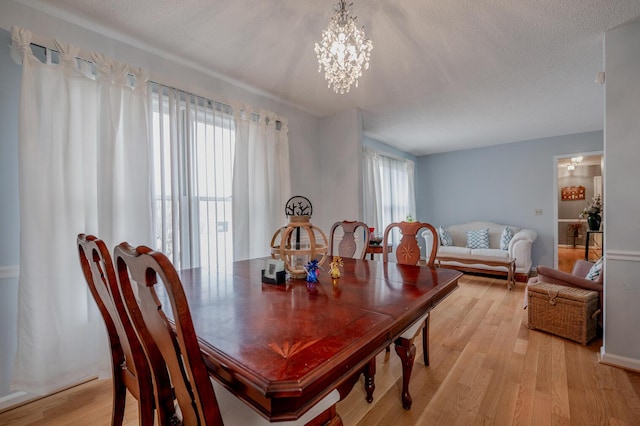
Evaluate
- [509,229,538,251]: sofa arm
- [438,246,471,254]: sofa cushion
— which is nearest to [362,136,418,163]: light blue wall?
[438,246,471,254]: sofa cushion

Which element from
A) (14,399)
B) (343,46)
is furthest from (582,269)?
(14,399)

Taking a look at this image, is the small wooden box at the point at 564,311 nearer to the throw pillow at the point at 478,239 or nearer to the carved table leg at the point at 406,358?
the carved table leg at the point at 406,358

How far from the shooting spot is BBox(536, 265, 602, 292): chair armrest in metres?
2.54

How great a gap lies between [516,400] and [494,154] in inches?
193

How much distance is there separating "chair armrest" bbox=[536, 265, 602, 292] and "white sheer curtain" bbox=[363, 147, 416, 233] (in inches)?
91.7

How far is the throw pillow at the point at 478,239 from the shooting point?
5.00 m

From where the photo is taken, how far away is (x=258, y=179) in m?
2.90

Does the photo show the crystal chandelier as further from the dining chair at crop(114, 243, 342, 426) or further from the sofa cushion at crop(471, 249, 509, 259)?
the sofa cushion at crop(471, 249, 509, 259)

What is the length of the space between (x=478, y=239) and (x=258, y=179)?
4.18m

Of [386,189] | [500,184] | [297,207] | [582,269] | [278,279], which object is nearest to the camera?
[278,279]

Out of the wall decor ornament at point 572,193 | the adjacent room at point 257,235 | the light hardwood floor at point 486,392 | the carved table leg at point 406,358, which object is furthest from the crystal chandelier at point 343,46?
the wall decor ornament at point 572,193

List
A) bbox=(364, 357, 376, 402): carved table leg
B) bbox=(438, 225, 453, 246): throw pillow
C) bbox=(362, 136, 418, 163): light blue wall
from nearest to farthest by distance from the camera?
bbox=(364, 357, 376, 402): carved table leg, bbox=(362, 136, 418, 163): light blue wall, bbox=(438, 225, 453, 246): throw pillow

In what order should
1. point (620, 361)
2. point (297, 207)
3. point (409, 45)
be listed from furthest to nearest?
1. point (297, 207)
2. point (409, 45)
3. point (620, 361)

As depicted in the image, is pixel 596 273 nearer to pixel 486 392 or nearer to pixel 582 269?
pixel 582 269
